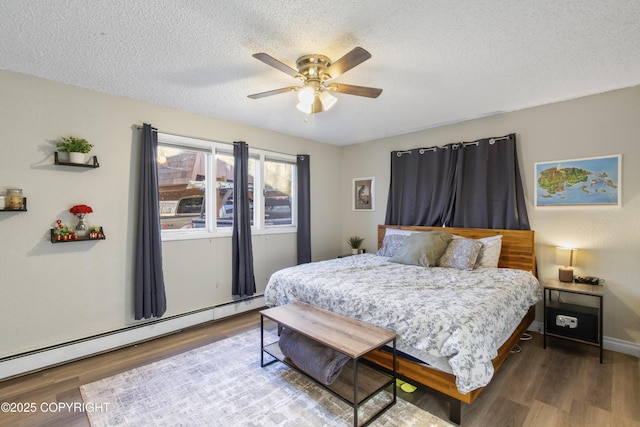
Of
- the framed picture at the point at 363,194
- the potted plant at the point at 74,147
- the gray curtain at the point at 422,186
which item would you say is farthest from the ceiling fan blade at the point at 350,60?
the framed picture at the point at 363,194

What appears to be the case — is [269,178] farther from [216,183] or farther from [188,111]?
[188,111]

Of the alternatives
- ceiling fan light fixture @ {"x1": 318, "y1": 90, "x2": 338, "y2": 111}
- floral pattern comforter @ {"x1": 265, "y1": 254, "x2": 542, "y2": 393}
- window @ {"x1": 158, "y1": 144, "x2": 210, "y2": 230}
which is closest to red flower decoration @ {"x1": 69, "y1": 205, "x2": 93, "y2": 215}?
window @ {"x1": 158, "y1": 144, "x2": 210, "y2": 230}

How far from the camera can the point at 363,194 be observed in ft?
16.4

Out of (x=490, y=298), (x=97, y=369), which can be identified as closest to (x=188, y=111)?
(x=97, y=369)

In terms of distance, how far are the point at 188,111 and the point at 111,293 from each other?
2153 millimetres

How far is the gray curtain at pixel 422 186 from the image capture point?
3938mm

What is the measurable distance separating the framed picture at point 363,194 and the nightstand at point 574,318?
2612 millimetres

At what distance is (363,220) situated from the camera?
5.02 metres

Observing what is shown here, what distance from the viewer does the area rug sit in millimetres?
1918

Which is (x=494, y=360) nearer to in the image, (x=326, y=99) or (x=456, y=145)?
(x=326, y=99)

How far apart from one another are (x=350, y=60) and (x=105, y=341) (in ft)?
11.1

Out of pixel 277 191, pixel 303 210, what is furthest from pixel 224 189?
pixel 303 210

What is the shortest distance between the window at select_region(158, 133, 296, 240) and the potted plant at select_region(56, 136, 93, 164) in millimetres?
751

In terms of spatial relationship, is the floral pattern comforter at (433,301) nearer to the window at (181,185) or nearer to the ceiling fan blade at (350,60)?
the window at (181,185)
